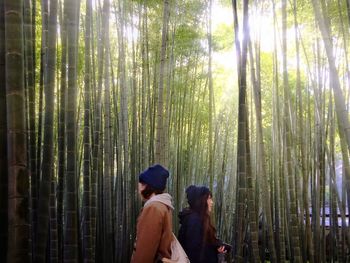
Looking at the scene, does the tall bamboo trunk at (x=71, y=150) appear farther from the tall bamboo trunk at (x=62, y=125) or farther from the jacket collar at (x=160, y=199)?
the jacket collar at (x=160, y=199)

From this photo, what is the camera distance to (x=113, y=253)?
4746 millimetres

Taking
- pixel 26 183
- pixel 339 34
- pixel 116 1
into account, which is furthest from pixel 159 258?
pixel 339 34

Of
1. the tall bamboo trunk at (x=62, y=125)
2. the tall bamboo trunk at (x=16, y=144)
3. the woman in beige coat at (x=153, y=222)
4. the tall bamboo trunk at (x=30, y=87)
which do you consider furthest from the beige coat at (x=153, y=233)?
the tall bamboo trunk at (x=62, y=125)

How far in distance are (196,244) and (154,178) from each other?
0.68 metres

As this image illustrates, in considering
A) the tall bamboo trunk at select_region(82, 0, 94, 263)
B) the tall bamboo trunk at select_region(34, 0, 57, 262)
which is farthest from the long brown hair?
the tall bamboo trunk at select_region(82, 0, 94, 263)

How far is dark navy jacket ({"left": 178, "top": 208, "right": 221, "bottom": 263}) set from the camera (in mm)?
2201

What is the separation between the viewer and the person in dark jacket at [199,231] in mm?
2211

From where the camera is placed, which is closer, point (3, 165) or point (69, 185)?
point (3, 165)

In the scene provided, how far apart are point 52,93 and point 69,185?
520 millimetres

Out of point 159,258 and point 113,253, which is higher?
point 159,258

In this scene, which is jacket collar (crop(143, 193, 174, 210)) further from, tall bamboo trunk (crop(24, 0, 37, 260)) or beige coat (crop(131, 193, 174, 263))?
tall bamboo trunk (crop(24, 0, 37, 260))

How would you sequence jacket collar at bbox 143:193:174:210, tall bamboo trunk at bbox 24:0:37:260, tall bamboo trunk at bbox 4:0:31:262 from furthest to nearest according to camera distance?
tall bamboo trunk at bbox 24:0:37:260
jacket collar at bbox 143:193:174:210
tall bamboo trunk at bbox 4:0:31:262

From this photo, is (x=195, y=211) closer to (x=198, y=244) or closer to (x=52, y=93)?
(x=198, y=244)

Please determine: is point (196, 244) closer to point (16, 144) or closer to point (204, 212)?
point (204, 212)
